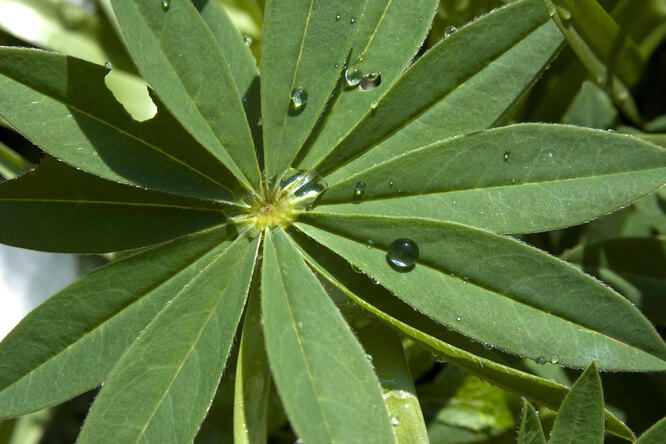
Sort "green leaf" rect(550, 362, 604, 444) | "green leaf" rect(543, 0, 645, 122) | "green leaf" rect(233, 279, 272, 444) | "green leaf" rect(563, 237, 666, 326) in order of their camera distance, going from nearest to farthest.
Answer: "green leaf" rect(550, 362, 604, 444)
"green leaf" rect(233, 279, 272, 444)
"green leaf" rect(543, 0, 645, 122)
"green leaf" rect(563, 237, 666, 326)

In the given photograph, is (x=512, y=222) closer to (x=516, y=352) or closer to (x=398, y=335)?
(x=516, y=352)

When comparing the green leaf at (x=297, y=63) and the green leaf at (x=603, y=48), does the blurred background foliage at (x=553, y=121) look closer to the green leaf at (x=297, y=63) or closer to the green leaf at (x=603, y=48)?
the green leaf at (x=603, y=48)

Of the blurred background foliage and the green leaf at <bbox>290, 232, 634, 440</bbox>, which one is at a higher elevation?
the blurred background foliage

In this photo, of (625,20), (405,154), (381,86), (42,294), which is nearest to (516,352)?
(405,154)

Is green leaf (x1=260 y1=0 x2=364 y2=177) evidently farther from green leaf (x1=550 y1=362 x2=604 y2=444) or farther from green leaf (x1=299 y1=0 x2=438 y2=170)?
green leaf (x1=550 y1=362 x2=604 y2=444)

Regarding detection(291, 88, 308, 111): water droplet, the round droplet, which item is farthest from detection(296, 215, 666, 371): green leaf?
detection(291, 88, 308, 111): water droplet

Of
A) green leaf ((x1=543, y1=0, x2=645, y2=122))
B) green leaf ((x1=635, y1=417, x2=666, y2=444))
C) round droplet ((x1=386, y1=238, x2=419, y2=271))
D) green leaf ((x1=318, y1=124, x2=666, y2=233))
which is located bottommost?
green leaf ((x1=635, y1=417, x2=666, y2=444))

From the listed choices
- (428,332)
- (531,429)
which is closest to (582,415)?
(531,429)
